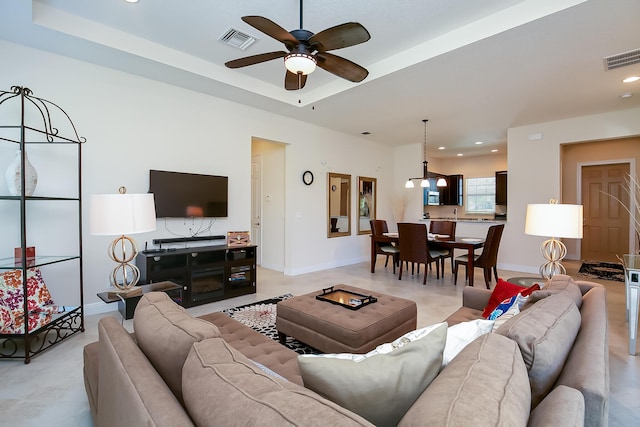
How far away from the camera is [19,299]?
266 cm

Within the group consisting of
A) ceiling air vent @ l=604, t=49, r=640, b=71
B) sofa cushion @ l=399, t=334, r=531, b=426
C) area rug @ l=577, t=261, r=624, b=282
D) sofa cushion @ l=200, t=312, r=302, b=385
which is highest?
ceiling air vent @ l=604, t=49, r=640, b=71

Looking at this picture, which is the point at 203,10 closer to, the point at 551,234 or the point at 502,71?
the point at 502,71

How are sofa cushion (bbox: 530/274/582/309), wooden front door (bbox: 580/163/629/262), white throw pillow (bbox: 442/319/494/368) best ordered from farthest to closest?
wooden front door (bbox: 580/163/629/262)
sofa cushion (bbox: 530/274/582/309)
white throw pillow (bbox: 442/319/494/368)

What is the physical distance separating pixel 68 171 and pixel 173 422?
3625 mm

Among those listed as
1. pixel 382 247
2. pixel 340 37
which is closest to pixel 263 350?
pixel 340 37

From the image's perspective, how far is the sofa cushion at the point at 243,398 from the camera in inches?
23.3

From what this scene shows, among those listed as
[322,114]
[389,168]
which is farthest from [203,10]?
[389,168]

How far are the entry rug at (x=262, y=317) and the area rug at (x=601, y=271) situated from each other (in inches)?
206

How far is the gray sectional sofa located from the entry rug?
5.24 feet

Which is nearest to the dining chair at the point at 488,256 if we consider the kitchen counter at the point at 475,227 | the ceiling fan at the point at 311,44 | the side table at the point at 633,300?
the kitchen counter at the point at 475,227

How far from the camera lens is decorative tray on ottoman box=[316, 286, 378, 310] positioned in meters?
2.47

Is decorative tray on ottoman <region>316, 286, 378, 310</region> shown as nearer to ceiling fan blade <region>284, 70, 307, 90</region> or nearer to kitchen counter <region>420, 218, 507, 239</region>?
ceiling fan blade <region>284, 70, 307, 90</region>

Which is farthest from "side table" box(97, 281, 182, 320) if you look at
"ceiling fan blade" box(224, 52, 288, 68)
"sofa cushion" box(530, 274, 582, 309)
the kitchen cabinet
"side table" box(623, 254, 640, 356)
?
the kitchen cabinet

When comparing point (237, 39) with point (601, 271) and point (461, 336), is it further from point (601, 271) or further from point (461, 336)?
point (601, 271)
